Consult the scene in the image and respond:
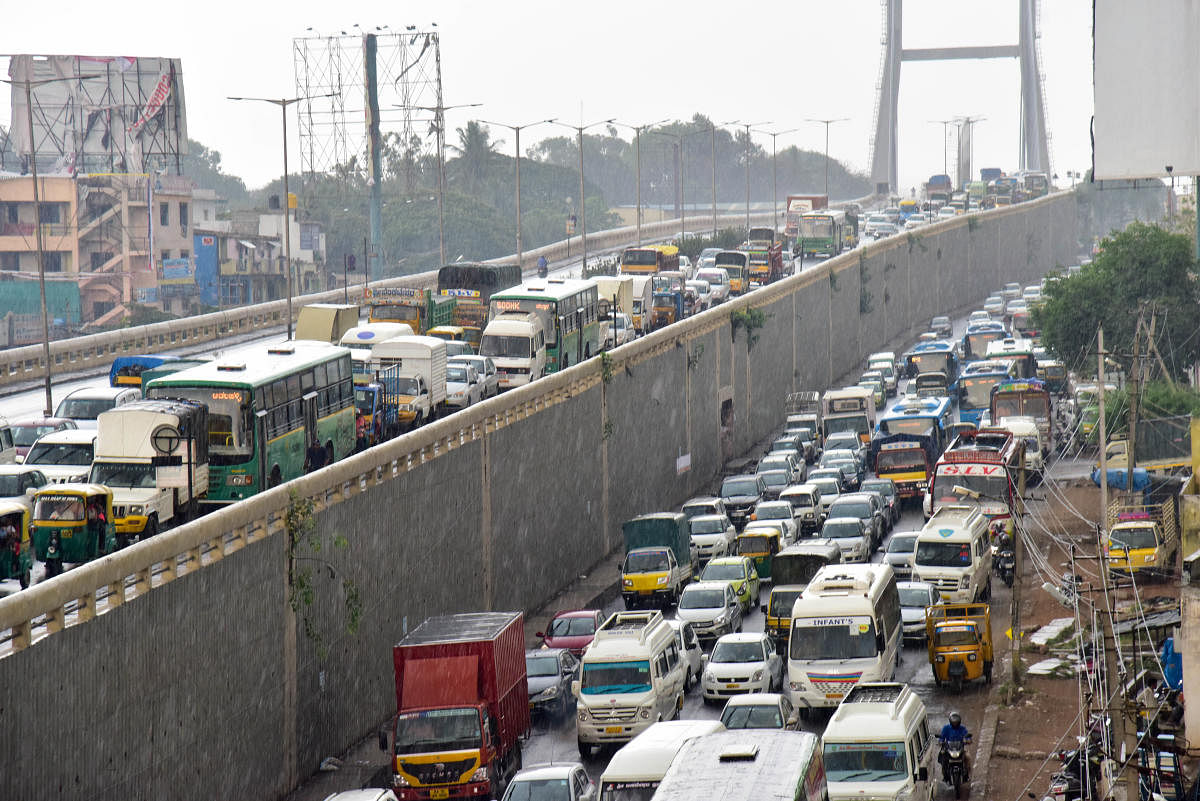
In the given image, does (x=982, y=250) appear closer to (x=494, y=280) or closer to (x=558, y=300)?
(x=494, y=280)

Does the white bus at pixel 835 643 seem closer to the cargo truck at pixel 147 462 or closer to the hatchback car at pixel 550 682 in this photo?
the hatchback car at pixel 550 682

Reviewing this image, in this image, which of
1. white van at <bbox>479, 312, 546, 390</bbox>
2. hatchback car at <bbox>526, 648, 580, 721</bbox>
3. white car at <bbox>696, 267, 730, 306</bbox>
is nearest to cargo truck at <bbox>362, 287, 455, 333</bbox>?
white van at <bbox>479, 312, 546, 390</bbox>

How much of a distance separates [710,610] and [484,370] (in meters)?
13.4

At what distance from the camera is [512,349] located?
1954 inches

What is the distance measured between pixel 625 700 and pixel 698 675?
5099mm

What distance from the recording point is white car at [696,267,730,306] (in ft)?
259

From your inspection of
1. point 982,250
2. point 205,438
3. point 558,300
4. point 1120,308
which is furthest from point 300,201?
point 205,438

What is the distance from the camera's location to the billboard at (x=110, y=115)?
10525 cm

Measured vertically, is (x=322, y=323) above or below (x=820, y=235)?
below

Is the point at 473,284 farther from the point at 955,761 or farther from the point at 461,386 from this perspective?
the point at 955,761

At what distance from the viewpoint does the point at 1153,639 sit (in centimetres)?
3403

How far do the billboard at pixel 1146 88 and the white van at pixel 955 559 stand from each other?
447 inches

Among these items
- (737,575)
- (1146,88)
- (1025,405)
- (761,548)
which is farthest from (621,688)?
(1025,405)

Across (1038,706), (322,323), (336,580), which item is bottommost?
(1038,706)
